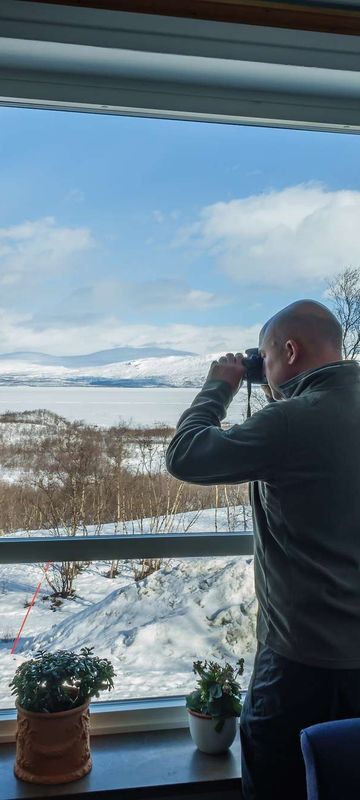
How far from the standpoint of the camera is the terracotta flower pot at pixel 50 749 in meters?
1.75

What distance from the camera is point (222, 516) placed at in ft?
7.01

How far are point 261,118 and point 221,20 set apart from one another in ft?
1.16

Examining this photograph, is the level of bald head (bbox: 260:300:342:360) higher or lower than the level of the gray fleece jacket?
higher

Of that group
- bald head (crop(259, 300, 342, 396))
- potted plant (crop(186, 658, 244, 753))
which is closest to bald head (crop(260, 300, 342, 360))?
bald head (crop(259, 300, 342, 396))

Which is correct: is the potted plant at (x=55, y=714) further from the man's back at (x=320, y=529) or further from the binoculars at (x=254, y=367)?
the binoculars at (x=254, y=367)

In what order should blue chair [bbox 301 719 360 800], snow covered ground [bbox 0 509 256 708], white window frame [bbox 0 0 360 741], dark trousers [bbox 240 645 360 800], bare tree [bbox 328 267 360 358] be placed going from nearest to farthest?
blue chair [bbox 301 719 360 800] < dark trousers [bbox 240 645 360 800] < white window frame [bbox 0 0 360 741] < snow covered ground [bbox 0 509 256 708] < bare tree [bbox 328 267 360 358]

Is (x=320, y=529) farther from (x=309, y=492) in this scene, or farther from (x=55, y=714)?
(x=55, y=714)

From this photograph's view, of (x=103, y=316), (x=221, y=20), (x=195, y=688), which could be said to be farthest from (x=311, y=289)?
(x=195, y=688)

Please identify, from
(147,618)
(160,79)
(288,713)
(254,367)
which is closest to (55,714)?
(147,618)

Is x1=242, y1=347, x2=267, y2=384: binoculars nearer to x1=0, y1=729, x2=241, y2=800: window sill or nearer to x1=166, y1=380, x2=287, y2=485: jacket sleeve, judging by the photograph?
x1=166, y1=380, x2=287, y2=485: jacket sleeve

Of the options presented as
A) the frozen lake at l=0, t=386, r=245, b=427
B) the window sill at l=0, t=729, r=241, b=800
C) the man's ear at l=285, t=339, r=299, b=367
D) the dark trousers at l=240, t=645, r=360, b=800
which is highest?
the man's ear at l=285, t=339, r=299, b=367

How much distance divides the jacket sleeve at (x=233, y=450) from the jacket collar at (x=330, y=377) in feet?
0.35

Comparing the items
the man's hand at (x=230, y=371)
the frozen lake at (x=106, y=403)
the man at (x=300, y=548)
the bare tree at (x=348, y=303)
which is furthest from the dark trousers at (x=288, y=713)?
the bare tree at (x=348, y=303)

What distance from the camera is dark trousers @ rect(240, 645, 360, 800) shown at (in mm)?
1401
